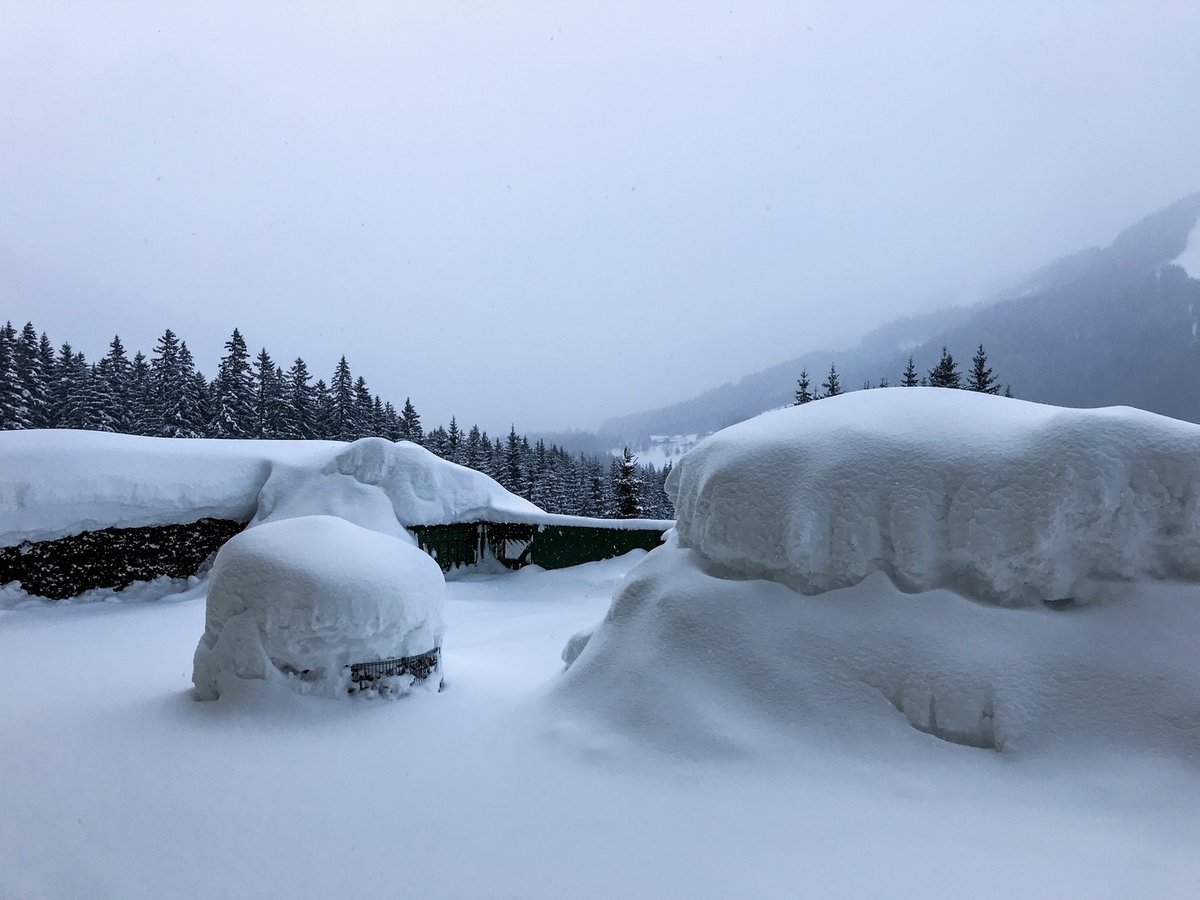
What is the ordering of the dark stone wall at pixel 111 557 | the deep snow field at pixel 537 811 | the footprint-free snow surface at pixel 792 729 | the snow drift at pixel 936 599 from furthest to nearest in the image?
the dark stone wall at pixel 111 557, the snow drift at pixel 936 599, the footprint-free snow surface at pixel 792 729, the deep snow field at pixel 537 811

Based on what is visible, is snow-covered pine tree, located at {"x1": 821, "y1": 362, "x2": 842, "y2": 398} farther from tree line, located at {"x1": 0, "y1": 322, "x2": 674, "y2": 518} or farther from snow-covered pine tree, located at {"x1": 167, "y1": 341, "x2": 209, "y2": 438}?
snow-covered pine tree, located at {"x1": 167, "y1": 341, "x2": 209, "y2": 438}

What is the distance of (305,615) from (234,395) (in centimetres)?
3231

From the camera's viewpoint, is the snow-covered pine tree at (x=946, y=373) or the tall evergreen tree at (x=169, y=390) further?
the tall evergreen tree at (x=169, y=390)

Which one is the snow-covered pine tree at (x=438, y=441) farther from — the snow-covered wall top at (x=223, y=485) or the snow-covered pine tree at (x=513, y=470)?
the snow-covered wall top at (x=223, y=485)

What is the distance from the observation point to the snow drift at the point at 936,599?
4141 millimetres

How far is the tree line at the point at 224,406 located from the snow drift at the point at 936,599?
2901 cm

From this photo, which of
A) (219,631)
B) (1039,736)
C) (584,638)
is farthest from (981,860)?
(219,631)

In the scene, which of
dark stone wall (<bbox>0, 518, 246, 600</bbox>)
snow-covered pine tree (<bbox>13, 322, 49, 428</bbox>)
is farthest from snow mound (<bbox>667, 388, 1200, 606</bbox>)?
snow-covered pine tree (<bbox>13, 322, 49, 428</bbox>)

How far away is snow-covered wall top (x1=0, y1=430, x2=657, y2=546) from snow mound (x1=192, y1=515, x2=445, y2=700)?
871cm

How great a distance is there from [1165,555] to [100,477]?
16.7 m

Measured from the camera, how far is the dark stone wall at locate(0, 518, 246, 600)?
1171cm

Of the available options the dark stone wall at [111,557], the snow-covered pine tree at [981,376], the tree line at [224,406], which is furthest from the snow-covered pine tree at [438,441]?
the snow-covered pine tree at [981,376]

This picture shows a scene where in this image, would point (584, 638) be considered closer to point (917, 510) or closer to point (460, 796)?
point (460, 796)

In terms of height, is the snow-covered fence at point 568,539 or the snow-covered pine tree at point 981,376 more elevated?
the snow-covered pine tree at point 981,376
